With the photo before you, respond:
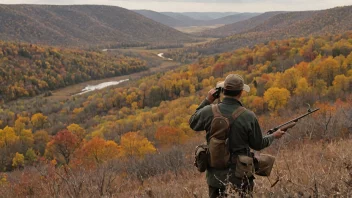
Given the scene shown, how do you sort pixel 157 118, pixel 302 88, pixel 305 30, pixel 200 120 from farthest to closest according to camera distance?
pixel 305 30, pixel 157 118, pixel 302 88, pixel 200 120

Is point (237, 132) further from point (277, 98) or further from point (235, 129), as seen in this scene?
point (277, 98)

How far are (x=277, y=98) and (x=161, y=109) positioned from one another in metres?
27.8

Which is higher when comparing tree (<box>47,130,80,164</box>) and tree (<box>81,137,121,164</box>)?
tree (<box>81,137,121,164</box>)

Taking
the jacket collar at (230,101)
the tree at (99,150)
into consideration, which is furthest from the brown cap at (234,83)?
the tree at (99,150)

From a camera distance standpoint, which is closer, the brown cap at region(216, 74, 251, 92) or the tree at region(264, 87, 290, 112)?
the brown cap at region(216, 74, 251, 92)

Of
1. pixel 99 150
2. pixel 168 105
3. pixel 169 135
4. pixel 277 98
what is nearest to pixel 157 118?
pixel 168 105

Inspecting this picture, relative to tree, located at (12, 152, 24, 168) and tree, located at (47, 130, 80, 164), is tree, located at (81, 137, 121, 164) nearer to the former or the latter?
tree, located at (47, 130, 80, 164)

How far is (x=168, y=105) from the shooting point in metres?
76.3

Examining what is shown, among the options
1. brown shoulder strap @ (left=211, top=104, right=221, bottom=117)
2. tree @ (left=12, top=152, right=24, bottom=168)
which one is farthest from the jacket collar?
tree @ (left=12, top=152, right=24, bottom=168)

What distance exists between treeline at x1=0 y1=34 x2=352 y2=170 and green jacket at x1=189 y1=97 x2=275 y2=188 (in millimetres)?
9979

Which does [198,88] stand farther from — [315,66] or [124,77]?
[124,77]

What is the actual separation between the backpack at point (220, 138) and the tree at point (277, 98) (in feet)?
160

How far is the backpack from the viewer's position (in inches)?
165

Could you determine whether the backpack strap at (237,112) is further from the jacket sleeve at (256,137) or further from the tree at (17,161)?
the tree at (17,161)
